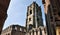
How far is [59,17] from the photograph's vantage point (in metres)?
6.04

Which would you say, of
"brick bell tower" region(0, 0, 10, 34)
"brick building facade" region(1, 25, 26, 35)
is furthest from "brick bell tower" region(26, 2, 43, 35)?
"brick bell tower" region(0, 0, 10, 34)

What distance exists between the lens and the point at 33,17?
48.2 metres

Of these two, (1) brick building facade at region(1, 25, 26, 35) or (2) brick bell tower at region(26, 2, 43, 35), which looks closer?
(1) brick building facade at region(1, 25, 26, 35)

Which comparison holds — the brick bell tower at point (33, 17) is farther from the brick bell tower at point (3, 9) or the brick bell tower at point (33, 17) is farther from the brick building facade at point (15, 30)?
the brick bell tower at point (3, 9)

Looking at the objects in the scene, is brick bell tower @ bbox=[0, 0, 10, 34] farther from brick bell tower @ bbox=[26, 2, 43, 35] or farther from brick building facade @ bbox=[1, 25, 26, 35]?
brick bell tower @ bbox=[26, 2, 43, 35]

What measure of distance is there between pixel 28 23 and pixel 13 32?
6603 mm

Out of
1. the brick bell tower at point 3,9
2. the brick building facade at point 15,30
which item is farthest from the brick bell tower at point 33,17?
the brick bell tower at point 3,9

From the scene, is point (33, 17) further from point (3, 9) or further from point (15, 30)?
point (3, 9)

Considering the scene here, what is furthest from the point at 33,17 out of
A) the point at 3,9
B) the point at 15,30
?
the point at 3,9

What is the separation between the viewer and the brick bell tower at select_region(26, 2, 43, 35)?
46094mm

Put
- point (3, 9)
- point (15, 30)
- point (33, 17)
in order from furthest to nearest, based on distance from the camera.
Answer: point (33, 17), point (15, 30), point (3, 9)

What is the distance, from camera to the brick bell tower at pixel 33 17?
46.1 meters

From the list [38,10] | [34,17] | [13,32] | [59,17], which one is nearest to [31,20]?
Answer: [34,17]

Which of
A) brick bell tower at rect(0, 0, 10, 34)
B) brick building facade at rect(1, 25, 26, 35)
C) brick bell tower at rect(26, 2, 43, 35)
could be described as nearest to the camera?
brick bell tower at rect(0, 0, 10, 34)
